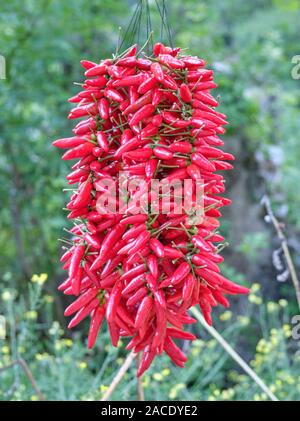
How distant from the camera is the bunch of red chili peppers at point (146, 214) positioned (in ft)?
3.97

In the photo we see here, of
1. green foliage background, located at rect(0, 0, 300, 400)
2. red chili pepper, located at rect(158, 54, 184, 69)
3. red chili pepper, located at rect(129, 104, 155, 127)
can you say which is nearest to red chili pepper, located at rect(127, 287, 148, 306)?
red chili pepper, located at rect(129, 104, 155, 127)

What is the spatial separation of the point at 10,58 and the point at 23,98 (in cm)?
24

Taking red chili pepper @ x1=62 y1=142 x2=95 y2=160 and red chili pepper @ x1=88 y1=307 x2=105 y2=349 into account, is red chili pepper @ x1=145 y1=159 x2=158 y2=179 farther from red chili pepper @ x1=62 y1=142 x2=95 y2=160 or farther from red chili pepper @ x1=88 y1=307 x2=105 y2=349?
red chili pepper @ x1=88 y1=307 x2=105 y2=349

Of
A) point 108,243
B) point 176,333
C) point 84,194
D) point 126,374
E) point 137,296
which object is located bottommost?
point 126,374

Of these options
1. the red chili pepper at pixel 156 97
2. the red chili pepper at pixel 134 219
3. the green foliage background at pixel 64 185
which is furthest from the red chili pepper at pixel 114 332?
the green foliage background at pixel 64 185

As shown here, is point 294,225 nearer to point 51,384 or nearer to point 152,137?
point 51,384

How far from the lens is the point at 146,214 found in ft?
3.98

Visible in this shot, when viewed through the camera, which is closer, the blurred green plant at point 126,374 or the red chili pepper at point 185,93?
the red chili pepper at point 185,93

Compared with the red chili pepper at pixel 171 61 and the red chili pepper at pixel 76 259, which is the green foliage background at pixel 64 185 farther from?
the red chili pepper at pixel 171 61

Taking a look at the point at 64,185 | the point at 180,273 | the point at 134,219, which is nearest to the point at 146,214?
the point at 134,219

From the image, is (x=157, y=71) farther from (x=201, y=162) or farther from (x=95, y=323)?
(x=95, y=323)

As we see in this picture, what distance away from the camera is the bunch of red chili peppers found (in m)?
1.21
